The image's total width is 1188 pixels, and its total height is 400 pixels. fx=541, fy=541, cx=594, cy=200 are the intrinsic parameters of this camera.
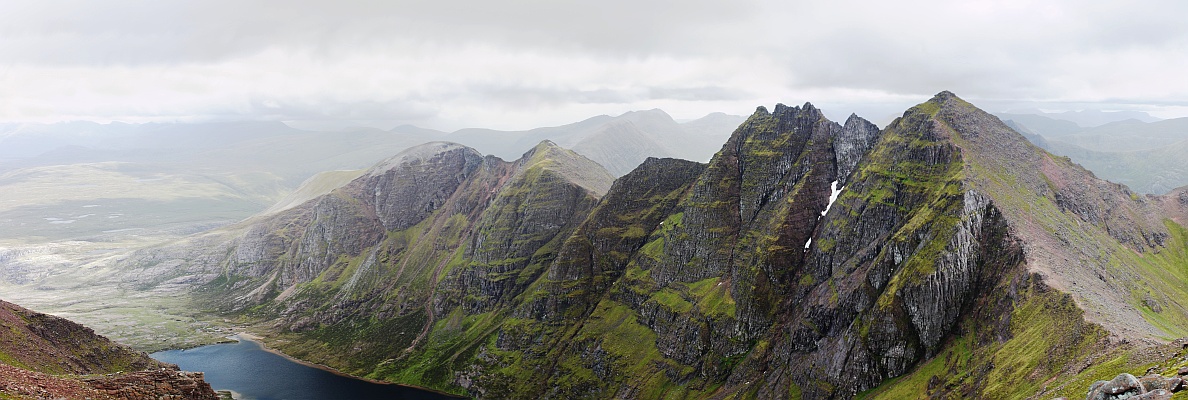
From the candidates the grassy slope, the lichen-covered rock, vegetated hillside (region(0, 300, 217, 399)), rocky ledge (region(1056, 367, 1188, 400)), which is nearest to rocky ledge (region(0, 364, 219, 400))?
vegetated hillside (region(0, 300, 217, 399))

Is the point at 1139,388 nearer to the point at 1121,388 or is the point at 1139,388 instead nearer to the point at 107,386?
the point at 1121,388

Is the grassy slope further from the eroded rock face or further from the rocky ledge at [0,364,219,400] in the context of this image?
the rocky ledge at [0,364,219,400]

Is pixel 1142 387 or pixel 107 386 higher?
pixel 1142 387

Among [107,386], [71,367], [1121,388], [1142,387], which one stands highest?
[1142,387]

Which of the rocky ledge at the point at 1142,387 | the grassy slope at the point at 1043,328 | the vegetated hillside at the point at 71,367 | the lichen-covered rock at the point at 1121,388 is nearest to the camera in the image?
the rocky ledge at the point at 1142,387

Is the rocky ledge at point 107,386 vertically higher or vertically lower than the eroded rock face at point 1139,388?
lower

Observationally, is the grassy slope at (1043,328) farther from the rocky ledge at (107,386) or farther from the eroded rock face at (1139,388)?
the rocky ledge at (107,386)

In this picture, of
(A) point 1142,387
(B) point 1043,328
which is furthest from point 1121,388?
(B) point 1043,328

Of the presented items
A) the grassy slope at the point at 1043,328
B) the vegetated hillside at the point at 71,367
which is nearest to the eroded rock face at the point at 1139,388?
the grassy slope at the point at 1043,328
